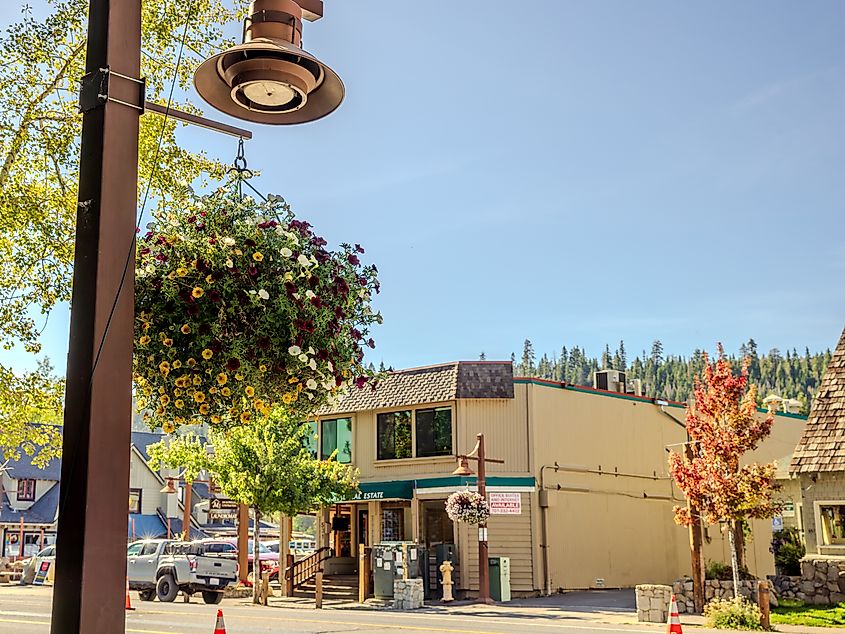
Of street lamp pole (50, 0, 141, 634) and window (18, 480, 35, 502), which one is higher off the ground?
window (18, 480, 35, 502)

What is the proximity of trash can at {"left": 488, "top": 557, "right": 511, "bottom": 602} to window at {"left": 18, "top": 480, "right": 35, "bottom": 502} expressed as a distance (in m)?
39.5

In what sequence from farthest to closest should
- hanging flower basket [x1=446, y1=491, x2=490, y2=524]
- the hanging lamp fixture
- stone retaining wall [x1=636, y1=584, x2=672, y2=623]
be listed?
hanging flower basket [x1=446, y1=491, x2=490, y2=524] < stone retaining wall [x1=636, y1=584, x2=672, y2=623] < the hanging lamp fixture

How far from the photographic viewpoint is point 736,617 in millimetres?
18531

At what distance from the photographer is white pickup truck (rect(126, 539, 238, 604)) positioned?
87.2 ft

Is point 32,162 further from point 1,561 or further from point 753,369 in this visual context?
point 753,369

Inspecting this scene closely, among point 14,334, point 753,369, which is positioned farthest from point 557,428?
point 753,369

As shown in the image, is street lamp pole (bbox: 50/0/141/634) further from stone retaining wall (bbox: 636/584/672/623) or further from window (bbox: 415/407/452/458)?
window (bbox: 415/407/452/458)

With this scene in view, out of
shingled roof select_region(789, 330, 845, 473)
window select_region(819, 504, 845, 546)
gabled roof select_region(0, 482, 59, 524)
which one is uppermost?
shingled roof select_region(789, 330, 845, 473)

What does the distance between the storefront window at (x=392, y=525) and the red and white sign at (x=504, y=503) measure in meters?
4.59

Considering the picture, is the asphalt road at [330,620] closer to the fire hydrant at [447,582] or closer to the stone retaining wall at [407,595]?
the stone retaining wall at [407,595]

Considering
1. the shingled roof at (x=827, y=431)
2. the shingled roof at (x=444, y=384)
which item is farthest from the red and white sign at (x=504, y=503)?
the shingled roof at (x=827, y=431)

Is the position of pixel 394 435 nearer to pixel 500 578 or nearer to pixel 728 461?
pixel 500 578

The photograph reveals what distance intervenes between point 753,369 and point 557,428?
151 m

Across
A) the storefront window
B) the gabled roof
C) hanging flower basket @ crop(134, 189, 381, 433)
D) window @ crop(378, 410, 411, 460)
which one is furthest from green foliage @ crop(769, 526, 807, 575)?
the gabled roof
